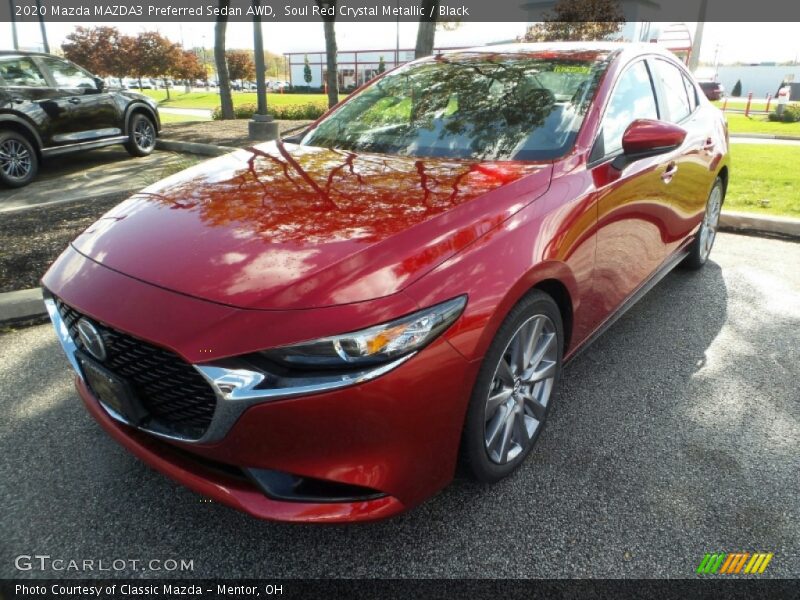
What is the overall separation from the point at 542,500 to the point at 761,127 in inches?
795

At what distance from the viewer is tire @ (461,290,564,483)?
79.7 inches

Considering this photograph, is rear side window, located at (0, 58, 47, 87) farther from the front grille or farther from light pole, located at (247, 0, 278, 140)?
Result: the front grille

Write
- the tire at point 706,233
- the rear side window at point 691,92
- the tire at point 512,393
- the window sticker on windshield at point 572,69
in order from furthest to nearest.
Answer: the tire at point 706,233 → the rear side window at point 691,92 → the window sticker on windshield at point 572,69 → the tire at point 512,393

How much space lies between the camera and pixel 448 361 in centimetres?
182

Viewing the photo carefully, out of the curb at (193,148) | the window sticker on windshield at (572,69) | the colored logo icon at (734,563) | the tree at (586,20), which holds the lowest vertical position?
the colored logo icon at (734,563)

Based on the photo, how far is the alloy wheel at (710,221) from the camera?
4.57m

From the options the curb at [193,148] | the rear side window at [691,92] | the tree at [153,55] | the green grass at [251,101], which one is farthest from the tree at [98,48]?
the rear side window at [691,92]

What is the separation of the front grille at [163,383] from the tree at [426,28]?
9177 mm

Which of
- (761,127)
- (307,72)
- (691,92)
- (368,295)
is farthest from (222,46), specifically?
(307,72)

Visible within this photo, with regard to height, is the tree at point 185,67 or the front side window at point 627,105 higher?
the tree at point 185,67

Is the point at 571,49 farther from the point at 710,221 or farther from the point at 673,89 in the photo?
the point at 710,221

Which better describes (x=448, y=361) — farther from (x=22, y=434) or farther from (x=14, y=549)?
(x=22, y=434)

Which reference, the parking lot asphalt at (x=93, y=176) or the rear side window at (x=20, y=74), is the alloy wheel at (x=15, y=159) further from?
the rear side window at (x=20, y=74)

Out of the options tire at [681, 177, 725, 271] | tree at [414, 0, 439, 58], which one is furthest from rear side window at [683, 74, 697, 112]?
tree at [414, 0, 439, 58]
